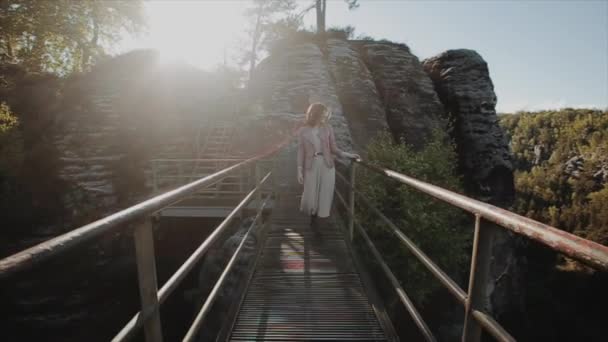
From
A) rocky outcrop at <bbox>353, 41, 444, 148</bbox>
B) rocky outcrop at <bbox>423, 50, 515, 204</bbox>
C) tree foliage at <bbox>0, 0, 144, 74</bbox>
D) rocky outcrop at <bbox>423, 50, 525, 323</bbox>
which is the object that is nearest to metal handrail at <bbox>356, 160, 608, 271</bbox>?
rocky outcrop at <bbox>353, 41, 444, 148</bbox>

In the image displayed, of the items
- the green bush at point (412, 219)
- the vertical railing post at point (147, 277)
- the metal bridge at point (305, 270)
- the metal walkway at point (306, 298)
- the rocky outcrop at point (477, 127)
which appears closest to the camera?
the metal bridge at point (305, 270)

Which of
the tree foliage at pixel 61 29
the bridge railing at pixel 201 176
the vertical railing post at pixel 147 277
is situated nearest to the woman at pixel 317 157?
the vertical railing post at pixel 147 277

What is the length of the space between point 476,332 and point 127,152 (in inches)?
726

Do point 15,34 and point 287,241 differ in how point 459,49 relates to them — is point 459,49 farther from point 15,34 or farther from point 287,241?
point 15,34

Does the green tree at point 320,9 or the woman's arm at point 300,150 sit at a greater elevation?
the green tree at point 320,9

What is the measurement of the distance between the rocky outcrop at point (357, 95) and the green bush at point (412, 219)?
385cm

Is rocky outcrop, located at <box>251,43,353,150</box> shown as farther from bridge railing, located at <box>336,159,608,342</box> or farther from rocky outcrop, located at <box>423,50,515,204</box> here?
bridge railing, located at <box>336,159,608,342</box>

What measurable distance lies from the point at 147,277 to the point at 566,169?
3337 inches

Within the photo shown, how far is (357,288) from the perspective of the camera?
3.22 m

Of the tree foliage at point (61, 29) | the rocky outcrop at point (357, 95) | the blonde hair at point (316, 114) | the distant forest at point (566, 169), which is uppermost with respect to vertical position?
the tree foliage at point (61, 29)

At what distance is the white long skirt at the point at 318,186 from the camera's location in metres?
4.45

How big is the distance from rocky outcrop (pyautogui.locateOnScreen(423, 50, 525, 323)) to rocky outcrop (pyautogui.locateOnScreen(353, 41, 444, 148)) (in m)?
1.37

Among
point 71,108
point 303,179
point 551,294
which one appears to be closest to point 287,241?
point 303,179

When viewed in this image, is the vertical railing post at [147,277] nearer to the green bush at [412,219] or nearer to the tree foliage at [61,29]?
the green bush at [412,219]
